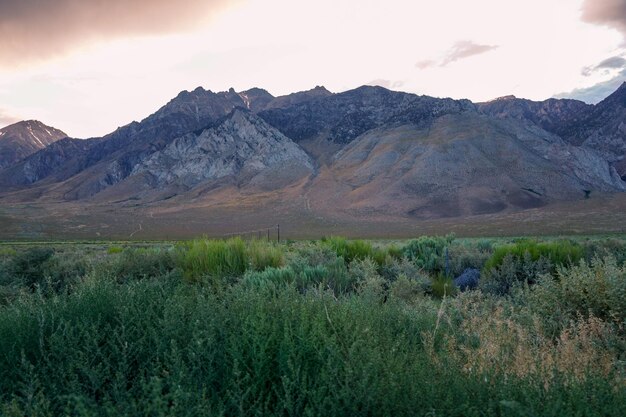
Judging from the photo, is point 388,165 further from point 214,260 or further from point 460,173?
point 214,260

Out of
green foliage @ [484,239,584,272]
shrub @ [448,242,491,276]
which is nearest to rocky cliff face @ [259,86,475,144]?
shrub @ [448,242,491,276]

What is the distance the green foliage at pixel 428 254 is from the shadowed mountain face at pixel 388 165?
89031mm

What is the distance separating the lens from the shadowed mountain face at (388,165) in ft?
366

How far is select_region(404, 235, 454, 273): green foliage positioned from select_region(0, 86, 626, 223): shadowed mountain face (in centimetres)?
8903

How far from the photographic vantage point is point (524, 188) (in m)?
111

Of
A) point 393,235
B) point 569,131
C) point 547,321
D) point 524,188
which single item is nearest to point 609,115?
point 569,131

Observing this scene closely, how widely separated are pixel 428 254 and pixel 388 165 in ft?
385

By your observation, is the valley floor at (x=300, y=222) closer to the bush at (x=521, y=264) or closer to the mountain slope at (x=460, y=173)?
the mountain slope at (x=460, y=173)

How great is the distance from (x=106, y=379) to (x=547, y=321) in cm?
589

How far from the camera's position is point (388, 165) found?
130 meters

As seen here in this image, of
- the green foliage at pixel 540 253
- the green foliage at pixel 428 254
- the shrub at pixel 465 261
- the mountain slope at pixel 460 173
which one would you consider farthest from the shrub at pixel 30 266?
the mountain slope at pixel 460 173

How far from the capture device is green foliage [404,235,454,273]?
14.3 metres

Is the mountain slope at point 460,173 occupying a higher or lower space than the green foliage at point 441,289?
lower

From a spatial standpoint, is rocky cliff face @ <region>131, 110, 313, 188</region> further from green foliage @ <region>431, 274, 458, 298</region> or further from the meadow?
the meadow
